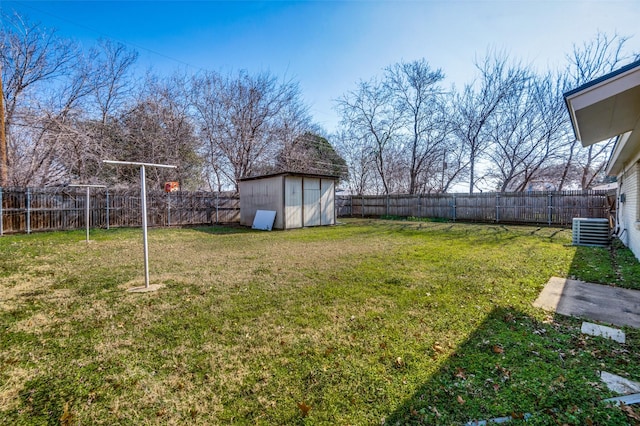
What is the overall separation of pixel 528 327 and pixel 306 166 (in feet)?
57.4

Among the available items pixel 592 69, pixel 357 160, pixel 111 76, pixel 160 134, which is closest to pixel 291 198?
pixel 160 134

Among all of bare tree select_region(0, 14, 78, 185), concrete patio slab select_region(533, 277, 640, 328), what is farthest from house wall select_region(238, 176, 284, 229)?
concrete patio slab select_region(533, 277, 640, 328)

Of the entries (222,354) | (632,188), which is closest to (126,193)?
(222,354)

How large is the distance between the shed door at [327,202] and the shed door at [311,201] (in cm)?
26

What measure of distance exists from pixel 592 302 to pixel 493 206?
11936 mm

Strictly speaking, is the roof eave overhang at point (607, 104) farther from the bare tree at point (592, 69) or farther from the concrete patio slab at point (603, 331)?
the bare tree at point (592, 69)

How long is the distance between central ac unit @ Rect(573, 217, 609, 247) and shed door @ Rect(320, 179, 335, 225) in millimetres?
8580

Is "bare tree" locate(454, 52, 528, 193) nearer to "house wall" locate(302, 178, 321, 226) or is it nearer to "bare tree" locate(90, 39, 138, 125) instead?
"house wall" locate(302, 178, 321, 226)

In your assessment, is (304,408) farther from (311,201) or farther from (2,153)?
(2,153)

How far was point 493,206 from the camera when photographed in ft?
45.5

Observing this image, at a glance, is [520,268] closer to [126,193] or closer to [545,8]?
[545,8]

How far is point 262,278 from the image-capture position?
14.4 ft

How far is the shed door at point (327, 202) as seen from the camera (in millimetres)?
12914

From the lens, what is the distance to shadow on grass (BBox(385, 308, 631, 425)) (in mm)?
1601
